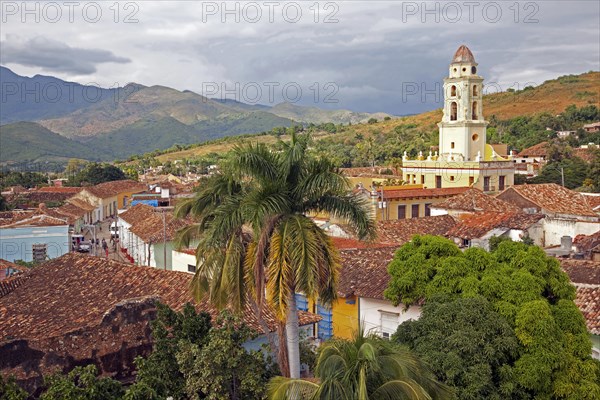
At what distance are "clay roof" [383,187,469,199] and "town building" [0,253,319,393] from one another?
20850mm

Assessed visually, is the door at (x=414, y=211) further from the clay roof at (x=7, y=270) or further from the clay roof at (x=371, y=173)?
the clay roof at (x=7, y=270)

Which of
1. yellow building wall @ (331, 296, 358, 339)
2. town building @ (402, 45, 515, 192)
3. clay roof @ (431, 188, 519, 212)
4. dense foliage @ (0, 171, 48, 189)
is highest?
town building @ (402, 45, 515, 192)

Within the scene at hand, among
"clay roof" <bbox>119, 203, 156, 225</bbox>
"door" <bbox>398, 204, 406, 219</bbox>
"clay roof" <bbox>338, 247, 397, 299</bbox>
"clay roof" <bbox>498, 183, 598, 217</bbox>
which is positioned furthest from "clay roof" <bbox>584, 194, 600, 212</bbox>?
"clay roof" <bbox>119, 203, 156, 225</bbox>

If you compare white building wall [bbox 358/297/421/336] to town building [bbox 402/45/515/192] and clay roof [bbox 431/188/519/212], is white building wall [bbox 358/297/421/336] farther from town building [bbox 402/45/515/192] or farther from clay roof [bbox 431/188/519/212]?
town building [bbox 402/45/515/192]

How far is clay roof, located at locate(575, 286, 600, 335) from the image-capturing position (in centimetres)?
1347

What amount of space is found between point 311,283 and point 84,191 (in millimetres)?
50110

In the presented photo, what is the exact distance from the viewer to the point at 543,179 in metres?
49.1

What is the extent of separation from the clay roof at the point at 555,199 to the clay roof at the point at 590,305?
55.8ft

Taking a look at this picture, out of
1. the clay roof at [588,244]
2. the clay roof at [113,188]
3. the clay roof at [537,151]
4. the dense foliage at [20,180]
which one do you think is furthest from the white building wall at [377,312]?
the dense foliage at [20,180]

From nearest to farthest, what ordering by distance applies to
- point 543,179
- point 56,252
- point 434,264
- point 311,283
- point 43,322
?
1. point 311,283
2. point 434,264
3. point 43,322
4. point 56,252
5. point 543,179

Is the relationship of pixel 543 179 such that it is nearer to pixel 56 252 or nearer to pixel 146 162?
pixel 56 252

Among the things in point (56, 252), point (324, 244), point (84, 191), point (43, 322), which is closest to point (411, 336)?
point (324, 244)

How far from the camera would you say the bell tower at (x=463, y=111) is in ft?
144

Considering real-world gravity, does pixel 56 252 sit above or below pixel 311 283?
below
